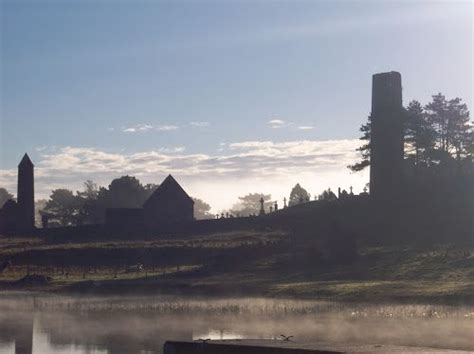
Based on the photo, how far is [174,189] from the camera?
106000 mm

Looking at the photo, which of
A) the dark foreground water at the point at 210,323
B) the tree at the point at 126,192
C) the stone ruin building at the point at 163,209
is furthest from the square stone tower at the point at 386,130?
the tree at the point at 126,192

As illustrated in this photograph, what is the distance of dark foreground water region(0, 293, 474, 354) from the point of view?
1026 inches

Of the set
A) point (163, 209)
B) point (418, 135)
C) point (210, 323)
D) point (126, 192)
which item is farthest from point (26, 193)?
point (210, 323)

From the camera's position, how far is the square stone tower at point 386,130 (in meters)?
80.6

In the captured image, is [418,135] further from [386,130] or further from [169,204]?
[169,204]

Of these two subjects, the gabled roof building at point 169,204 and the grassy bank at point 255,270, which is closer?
the grassy bank at point 255,270

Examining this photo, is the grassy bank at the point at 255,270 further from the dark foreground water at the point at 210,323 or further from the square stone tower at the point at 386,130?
the square stone tower at the point at 386,130

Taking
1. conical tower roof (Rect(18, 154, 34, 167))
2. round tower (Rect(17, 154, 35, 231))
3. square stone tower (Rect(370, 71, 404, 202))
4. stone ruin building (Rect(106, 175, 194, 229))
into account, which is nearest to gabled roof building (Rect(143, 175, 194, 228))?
stone ruin building (Rect(106, 175, 194, 229))

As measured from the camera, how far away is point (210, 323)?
31.5 metres

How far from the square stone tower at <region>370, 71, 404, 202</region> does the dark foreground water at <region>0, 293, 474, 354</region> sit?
41.0m

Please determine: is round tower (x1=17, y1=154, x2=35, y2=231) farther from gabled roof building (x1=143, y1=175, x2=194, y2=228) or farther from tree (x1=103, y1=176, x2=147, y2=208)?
tree (x1=103, y1=176, x2=147, y2=208)

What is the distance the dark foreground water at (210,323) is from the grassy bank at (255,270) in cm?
388

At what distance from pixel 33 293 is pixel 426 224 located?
3138 centimetres

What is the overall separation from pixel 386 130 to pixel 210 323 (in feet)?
171
